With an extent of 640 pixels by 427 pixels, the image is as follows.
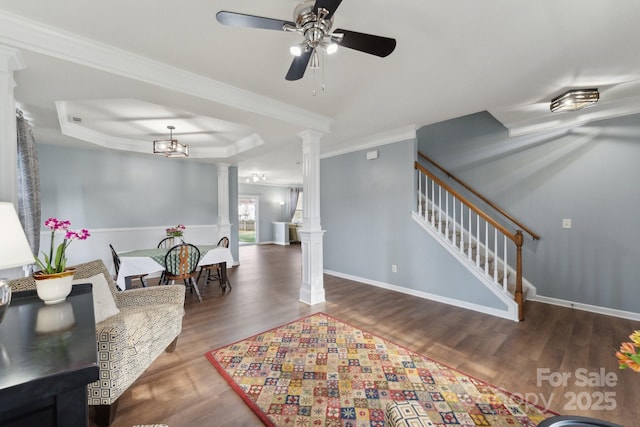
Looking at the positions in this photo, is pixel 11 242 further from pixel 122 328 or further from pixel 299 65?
pixel 299 65

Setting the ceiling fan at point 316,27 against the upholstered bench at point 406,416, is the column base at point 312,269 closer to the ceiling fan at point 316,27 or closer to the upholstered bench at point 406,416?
the ceiling fan at point 316,27

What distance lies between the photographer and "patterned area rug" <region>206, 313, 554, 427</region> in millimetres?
1581

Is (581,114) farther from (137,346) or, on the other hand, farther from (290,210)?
(290,210)

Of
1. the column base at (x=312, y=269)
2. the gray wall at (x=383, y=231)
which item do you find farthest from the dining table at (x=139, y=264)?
the gray wall at (x=383, y=231)

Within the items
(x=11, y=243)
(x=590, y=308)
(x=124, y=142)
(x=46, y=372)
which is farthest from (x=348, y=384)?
(x=124, y=142)

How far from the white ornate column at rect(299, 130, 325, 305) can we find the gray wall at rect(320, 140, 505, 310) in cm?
122

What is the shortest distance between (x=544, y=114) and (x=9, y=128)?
5239 millimetres

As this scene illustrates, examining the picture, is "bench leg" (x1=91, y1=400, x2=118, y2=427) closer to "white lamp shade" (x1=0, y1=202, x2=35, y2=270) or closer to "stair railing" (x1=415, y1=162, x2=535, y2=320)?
"white lamp shade" (x1=0, y1=202, x2=35, y2=270)

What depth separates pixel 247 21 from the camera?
1.38m

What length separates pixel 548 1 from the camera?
1.56m

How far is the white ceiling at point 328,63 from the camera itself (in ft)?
5.43

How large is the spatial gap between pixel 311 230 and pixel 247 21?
251 cm

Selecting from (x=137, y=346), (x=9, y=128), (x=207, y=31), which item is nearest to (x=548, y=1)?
(x=207, y=31)

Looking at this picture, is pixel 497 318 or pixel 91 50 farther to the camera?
pixel 497 318
